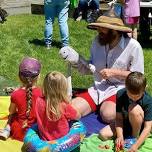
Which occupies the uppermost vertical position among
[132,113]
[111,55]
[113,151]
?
[111,55]

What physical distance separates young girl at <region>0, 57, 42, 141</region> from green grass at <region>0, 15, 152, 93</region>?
1.44 metres

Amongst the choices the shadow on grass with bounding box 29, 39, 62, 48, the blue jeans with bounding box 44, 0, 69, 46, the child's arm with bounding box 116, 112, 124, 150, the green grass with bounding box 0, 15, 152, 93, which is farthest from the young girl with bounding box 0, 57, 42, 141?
the shadow on grass with bounding box 29, 39, 62, 48

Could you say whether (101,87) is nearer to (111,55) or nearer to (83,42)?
(111,55)

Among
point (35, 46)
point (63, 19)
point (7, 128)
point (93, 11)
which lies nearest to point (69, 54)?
point (7, 128)

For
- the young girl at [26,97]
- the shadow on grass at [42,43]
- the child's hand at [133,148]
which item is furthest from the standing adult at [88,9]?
the child's hand at [133,148]

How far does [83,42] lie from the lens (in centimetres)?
834

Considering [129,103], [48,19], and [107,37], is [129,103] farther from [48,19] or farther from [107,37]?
[48,19]

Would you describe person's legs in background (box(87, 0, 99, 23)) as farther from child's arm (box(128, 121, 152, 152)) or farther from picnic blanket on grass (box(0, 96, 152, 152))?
child's arm (box(128, 121, 152, 152))

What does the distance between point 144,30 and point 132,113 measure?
5.00 m

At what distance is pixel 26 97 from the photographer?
394 centimetres

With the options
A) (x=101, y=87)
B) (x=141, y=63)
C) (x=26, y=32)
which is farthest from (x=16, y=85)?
(x=26, y=32)

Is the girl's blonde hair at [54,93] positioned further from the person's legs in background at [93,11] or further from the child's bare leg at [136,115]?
the person's legs in background at [93,11]

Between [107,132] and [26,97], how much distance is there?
2.53 feet

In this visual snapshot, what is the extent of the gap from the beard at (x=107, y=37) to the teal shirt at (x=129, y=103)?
665 millimetres
